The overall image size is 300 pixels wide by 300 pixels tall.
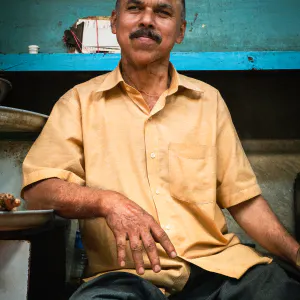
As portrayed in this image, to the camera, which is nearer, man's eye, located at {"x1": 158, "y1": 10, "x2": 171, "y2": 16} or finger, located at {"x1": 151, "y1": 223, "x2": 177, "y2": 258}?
finger, located at {"x1": 151, "y1": 223, "x2": 177, "y2": 258}

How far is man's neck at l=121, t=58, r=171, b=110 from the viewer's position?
1.60 metres

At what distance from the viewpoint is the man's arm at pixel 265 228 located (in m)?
1.41

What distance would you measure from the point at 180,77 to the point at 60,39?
1080 mm

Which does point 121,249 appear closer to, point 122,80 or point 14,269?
point 14,269

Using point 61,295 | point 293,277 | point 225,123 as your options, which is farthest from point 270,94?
point 61,295

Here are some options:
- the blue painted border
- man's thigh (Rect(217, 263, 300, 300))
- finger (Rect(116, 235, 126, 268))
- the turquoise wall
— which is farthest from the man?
the turquoise wall

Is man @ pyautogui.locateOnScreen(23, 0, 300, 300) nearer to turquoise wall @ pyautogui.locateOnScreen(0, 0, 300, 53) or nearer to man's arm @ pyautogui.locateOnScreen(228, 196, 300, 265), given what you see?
man's arm @ pyautogui.locateOnScreen(228, 196, 300, 265)

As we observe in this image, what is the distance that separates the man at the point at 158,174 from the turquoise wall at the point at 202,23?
848mm

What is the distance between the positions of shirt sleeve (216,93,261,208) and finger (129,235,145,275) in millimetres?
598

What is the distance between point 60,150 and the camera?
140 cm

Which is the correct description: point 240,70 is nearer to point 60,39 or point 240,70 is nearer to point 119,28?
point 119,28

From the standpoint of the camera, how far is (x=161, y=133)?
151 cm

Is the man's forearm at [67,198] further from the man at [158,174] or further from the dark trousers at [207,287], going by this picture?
the dark trousers at [207,287]

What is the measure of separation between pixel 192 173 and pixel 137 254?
1.81ft
